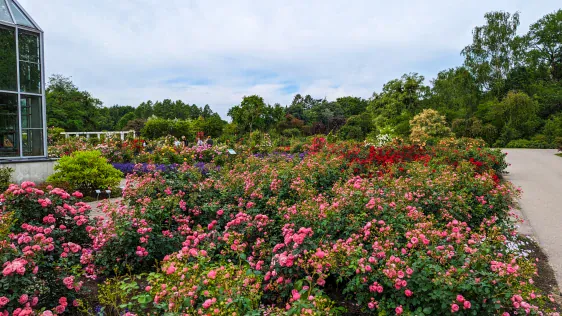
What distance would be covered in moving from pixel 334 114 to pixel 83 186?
3591 centimetres

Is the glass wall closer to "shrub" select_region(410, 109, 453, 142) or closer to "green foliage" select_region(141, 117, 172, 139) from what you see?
"green foliage" select_region(141, 117, 172, 139)

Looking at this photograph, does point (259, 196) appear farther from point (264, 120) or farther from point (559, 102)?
point (559, 102)

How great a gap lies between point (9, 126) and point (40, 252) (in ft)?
23.7

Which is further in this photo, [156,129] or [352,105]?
[352,105]

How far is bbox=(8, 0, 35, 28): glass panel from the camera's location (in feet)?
25.0

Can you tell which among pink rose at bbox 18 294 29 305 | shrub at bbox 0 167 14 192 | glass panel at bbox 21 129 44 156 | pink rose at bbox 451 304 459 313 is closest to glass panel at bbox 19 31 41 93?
glass panel at bbox 21 129 44 156

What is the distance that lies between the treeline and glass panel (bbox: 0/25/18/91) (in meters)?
13.4

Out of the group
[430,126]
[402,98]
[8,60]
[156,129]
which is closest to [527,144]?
[402,98]

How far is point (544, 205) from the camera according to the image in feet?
20.4

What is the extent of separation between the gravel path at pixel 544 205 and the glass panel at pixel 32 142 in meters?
9.80

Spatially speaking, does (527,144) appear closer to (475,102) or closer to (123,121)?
(475,102)

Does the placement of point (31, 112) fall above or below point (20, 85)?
below

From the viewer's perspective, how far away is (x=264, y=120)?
29688 millimetres

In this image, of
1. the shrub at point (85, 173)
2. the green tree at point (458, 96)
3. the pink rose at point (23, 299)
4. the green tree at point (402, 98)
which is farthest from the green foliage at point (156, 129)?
the green tree at point (458, 96)
